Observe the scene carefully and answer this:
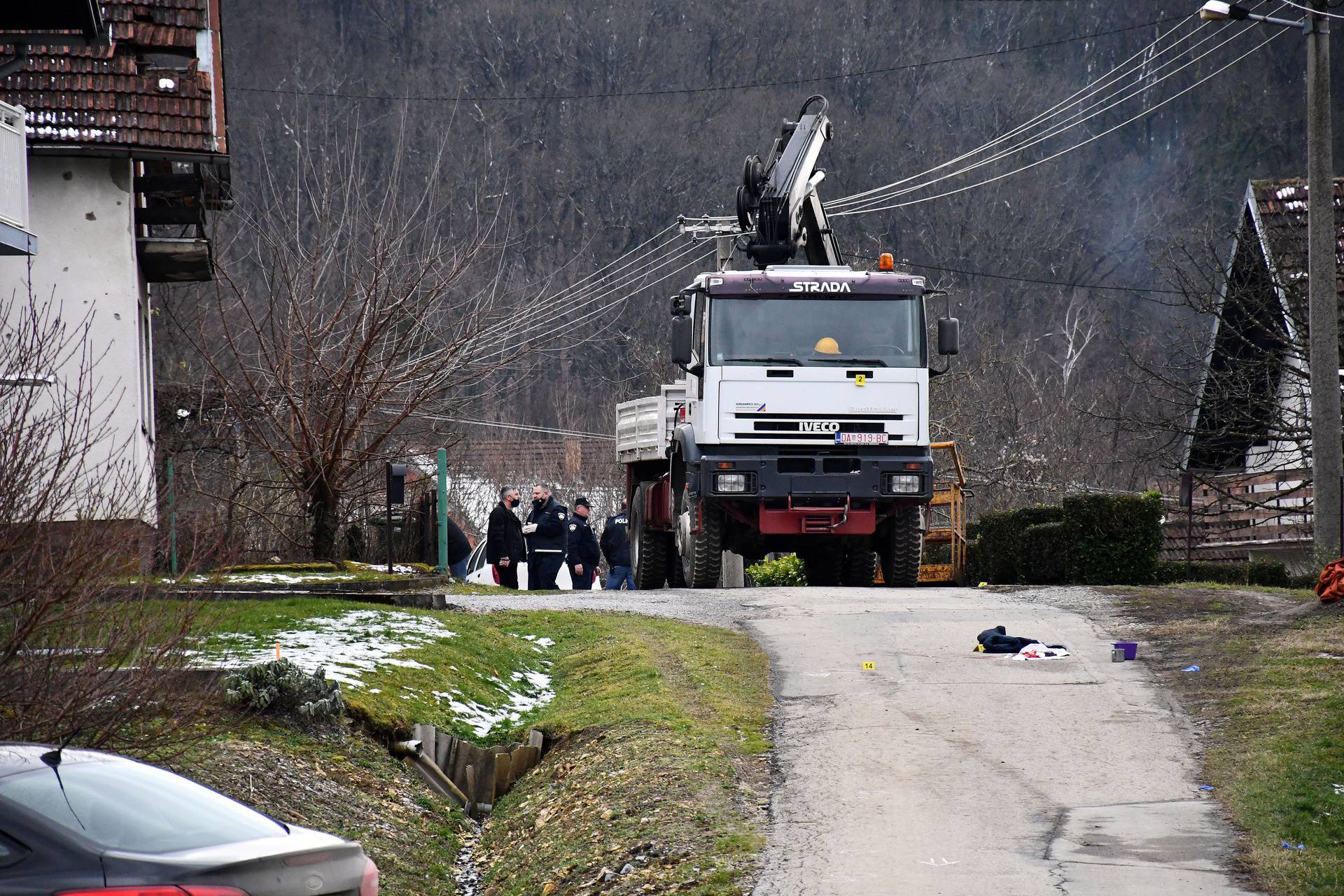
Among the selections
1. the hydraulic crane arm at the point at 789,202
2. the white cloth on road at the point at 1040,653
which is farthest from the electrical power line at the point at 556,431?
the white cloth on road at the point at 1040,653

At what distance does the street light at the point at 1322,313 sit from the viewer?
56.7 ft

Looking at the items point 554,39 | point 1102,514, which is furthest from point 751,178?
point 554,39

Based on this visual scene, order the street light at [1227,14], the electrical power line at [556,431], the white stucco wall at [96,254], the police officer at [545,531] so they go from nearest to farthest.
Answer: the street light at [1227,14] → the white stucco wall at [96,254] → the police officer at [545,531] → the electrical power line at [556,431]

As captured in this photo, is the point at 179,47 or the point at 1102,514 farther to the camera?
the point at 179,47

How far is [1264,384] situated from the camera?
27.0 metres

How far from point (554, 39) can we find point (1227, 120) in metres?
34.2

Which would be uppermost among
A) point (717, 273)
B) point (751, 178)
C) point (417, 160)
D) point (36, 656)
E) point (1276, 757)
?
point (417, 160)

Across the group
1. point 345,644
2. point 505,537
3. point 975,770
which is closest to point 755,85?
point 505,537

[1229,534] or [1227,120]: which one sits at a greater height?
[1227,120]

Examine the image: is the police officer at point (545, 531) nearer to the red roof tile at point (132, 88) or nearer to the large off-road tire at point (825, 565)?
the large off-road tire at point (825, 565)

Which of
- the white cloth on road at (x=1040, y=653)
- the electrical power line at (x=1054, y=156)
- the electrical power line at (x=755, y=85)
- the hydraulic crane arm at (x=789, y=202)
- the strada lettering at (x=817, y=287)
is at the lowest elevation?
the white cloth on road at (x=1040, y=653)

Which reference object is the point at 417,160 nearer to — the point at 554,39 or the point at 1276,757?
the point at 554,39

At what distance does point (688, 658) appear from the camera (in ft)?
42.0

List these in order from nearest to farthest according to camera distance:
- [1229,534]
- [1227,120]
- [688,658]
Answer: [688,658], [1229,534], [1227,120]
